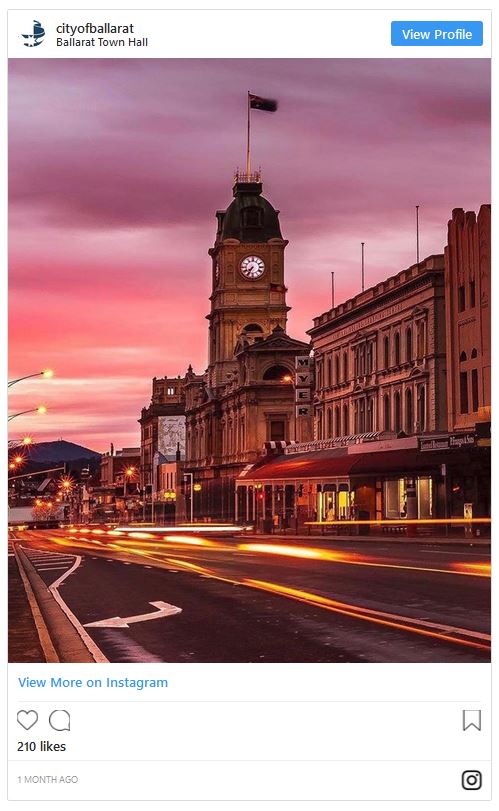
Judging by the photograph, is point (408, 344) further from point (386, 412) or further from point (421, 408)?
point (386, 412)

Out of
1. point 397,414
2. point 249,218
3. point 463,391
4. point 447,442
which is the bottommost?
point 447,442

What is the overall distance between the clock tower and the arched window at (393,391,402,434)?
68.1 m

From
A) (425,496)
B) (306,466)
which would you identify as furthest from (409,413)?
(306,466)

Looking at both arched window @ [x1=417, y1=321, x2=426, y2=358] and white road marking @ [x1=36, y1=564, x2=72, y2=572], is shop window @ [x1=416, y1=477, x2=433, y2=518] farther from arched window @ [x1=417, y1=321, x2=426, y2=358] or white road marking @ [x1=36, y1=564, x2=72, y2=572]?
white road marking @ [x1=36, y1=564, x2=72, y2=572]

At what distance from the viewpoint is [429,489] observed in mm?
64938

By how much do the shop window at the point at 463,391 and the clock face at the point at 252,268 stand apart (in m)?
83.1

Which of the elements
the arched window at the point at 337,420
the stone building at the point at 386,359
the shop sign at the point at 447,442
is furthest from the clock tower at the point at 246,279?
the shop sign at the point at 447,442

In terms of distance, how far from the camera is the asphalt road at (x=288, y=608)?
595 inches
